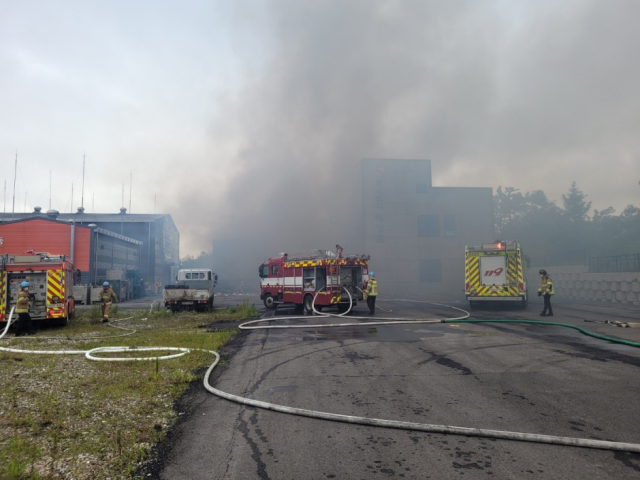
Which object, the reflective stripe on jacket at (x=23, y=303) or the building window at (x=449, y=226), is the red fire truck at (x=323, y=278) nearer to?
the reflective stripe on jacket at (x=23, y=303)

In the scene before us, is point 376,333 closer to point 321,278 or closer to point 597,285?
point 321,278

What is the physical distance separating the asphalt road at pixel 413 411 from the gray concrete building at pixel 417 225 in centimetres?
2893

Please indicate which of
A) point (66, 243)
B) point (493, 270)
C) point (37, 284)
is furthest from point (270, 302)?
point (66, 243)

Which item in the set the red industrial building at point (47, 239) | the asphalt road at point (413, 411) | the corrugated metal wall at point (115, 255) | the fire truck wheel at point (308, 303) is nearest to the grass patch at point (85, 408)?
the asphalt road at point (413, 411)

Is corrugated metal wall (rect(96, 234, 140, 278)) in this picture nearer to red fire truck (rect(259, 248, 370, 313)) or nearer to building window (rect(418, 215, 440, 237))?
red fire truck (rect(259, 248, 370, 313))

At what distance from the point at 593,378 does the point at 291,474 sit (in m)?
4.59

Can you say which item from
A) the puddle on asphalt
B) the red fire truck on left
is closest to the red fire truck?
the puddle on asphalt

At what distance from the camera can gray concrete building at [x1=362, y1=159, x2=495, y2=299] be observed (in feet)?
124

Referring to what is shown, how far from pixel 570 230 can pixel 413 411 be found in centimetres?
4667

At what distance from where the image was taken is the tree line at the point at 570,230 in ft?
135

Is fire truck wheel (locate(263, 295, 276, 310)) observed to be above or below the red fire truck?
below

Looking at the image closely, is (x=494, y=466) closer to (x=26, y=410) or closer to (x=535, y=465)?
(x=535, y=465)

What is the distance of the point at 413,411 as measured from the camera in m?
4.62

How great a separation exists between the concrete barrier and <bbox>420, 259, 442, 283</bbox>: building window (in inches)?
412
